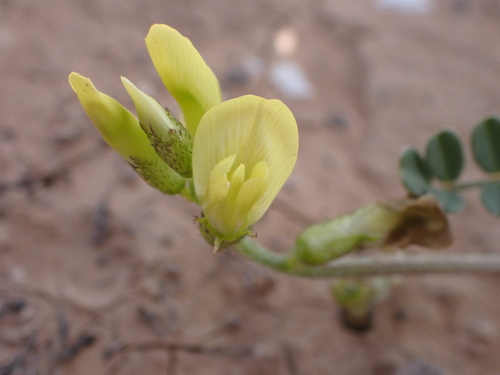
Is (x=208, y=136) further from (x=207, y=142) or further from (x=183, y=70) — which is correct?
(x=183, y=70)

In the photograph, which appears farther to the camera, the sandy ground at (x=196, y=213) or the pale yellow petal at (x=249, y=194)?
the sandy ground at (x=196, y=213)

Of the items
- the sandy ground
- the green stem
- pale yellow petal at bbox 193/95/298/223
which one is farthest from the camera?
the sandy ground

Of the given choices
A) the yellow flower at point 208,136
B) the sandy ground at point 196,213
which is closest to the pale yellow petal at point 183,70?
the yellow flower at point 208,136

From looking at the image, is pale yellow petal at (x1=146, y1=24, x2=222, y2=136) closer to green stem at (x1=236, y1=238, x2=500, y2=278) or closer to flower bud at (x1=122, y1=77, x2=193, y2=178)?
flower bud at (x1=122, y1=77, x2=193, y2=178)

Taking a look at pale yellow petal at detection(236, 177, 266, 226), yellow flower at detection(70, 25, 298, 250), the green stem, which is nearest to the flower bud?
yellow flower at detection(70, 25, 298, 250)

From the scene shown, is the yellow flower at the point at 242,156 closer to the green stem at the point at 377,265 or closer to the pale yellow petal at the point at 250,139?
the pale yellow petal at the point at 250,139

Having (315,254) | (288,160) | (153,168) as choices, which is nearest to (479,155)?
(315,254)
